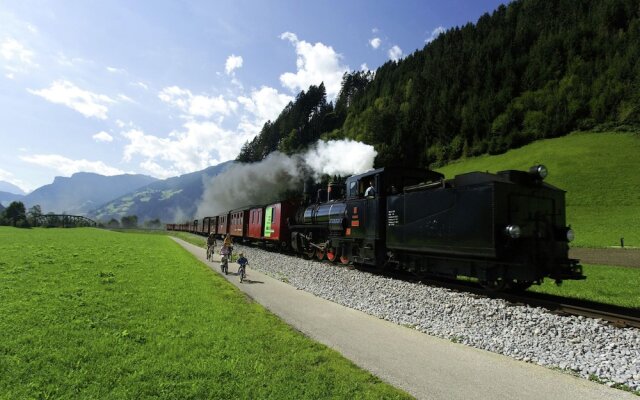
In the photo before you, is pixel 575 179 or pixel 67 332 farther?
pixel 575 179

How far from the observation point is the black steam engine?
9.17 m

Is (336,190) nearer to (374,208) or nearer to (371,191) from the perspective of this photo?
(371,191)

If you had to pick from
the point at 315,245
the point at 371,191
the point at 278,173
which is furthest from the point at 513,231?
the point at 278,173

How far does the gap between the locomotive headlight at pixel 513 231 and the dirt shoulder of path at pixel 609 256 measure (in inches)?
624

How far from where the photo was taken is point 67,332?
6.51 metres

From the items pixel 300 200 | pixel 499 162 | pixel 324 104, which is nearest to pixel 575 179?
pixel 499 162

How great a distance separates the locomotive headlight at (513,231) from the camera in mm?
8719

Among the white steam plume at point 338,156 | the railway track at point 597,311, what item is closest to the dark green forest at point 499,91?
the white steam plume at point 338,156

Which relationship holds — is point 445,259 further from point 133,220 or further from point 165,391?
point 133,220

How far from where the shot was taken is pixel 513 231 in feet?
28.8

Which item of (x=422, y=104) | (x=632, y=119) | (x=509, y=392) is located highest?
(x=422, y=104)

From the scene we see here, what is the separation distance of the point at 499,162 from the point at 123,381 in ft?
220

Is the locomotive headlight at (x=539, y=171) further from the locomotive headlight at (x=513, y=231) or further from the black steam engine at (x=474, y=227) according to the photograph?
the locomotive headlight at (x=513, y=231)

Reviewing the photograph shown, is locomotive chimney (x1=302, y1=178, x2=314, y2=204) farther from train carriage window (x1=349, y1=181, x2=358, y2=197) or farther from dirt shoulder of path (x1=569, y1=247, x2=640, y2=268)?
dirt shoulder of path (x1=569, y1=247, x2=640, y2=268)
